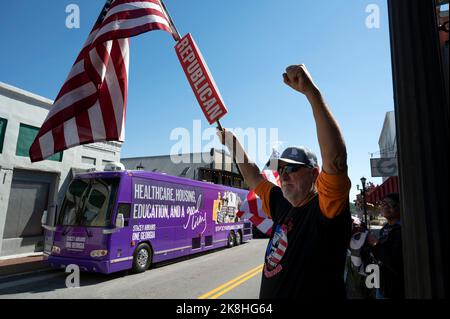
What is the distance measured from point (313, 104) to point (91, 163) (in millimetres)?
16577

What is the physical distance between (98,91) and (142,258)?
7226 millimetres

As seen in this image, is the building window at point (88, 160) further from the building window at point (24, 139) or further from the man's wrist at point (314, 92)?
the man's wrist at point (314, 92)

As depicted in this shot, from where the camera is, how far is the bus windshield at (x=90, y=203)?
834 centimetres

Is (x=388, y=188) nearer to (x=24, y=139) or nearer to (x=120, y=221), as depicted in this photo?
(x=120, y=221)

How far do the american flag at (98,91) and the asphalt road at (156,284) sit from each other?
4.45 m

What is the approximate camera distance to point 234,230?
16.4m

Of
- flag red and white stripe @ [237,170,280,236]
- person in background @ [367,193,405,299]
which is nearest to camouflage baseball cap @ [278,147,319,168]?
person in background @ [367,193,405,299]

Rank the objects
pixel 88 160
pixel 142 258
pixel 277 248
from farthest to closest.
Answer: pixel 88 160 < pixel 142 258 < pixel 277 248

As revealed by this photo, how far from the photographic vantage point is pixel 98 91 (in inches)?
132

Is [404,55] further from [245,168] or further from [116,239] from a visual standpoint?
[116,239]

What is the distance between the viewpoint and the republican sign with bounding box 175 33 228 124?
264cm

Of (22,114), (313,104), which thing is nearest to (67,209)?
(22,114)
